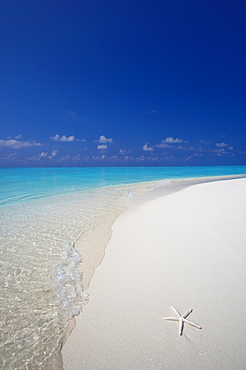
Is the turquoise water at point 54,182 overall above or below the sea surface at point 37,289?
below

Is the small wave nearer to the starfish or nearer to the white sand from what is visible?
the white sand

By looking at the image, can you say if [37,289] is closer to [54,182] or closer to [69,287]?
[69,287]

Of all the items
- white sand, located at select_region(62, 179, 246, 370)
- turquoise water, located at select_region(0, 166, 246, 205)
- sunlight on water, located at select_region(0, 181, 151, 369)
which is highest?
white sand, located at select_region(62, 179, 246, 370)

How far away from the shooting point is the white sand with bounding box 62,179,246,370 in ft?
6.59

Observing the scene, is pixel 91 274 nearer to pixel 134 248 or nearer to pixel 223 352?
pixel 134 248

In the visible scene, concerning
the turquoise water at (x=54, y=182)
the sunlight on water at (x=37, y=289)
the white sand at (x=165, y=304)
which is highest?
the white sand at (x=165, y=304)

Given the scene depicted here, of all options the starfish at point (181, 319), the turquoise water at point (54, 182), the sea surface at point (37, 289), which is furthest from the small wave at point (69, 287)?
the turquoise water at point (54, 182)

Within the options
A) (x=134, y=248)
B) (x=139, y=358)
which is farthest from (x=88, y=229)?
(x=139, y=358)

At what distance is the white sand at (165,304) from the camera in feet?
6.59

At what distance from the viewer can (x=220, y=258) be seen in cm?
382

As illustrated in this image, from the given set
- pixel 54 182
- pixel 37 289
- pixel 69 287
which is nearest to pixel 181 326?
pixel 69 287

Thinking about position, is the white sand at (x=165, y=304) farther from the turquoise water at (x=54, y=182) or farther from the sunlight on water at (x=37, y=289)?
the turquoise water at (x=54, y=182)

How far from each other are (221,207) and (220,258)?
4302mm

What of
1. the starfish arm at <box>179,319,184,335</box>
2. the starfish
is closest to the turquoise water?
the starfish
